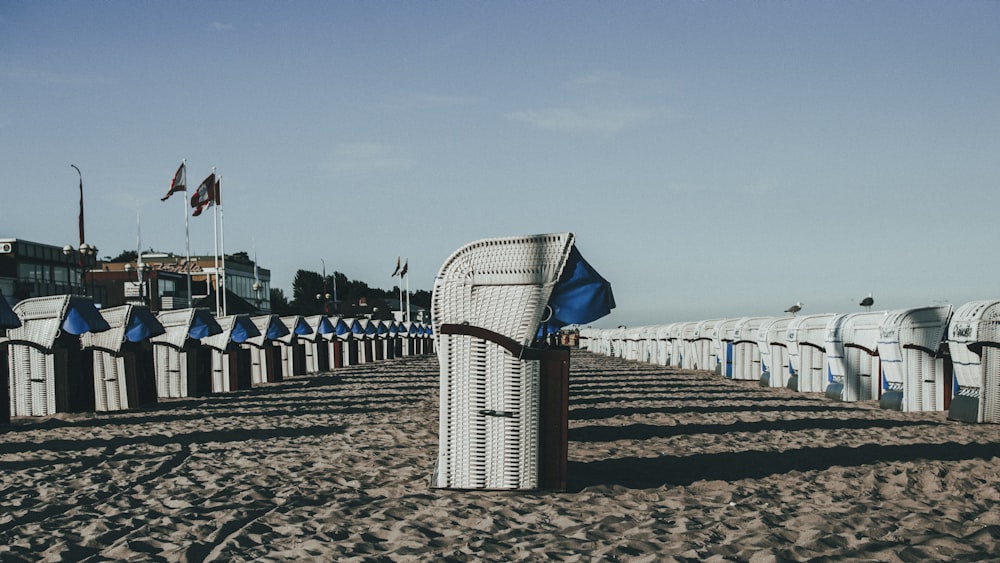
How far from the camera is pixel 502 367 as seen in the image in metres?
7.14

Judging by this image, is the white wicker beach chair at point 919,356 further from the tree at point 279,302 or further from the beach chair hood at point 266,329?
the tree at point 279,302

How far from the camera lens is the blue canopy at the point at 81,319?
1505cm

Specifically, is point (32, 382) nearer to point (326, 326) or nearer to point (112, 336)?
point (112, 336)

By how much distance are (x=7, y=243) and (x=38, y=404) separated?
5333 centimetres

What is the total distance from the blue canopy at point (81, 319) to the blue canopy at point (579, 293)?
9967mm

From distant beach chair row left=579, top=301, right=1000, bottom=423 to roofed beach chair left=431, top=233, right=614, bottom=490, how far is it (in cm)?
711

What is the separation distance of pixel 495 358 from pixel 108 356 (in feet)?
39.2

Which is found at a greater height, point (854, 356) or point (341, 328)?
point (854, 356)

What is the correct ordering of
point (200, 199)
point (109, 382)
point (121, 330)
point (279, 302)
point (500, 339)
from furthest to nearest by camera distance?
point (279, 302)
point (200, 199)
point (109, 382)
point (121, 330)
point (500, 339)

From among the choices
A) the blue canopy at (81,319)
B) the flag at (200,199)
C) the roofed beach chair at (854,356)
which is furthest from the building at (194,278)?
the roofed beach chair at (854,356)

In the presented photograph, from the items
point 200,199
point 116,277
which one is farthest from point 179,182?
point 116,277

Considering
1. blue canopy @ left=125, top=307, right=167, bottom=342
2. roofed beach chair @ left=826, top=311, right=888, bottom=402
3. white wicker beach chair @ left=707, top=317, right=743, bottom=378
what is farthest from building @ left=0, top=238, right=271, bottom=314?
roofed beach chair @ left=826, top=311, right=888, bottom=402

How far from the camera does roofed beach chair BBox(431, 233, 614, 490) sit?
7117 millimetres

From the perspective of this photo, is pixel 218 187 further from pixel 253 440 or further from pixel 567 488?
pixel 567 488
